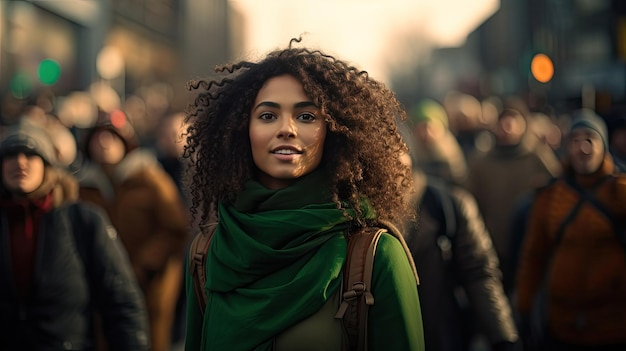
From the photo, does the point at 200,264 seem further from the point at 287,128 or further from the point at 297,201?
the point at 287,128

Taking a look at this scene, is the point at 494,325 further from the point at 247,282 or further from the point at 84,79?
the point at 84,79

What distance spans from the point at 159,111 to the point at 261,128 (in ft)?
54.2

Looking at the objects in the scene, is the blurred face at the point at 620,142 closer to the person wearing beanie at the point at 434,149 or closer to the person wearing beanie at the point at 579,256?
the person wearing beanie at the point at 434,149

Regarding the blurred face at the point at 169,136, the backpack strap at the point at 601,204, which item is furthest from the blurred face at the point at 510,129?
the backpack strap at the point at 601,204

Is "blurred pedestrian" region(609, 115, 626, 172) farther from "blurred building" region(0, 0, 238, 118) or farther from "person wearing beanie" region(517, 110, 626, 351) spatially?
"blurred building" region(0, 0, 238, 118)

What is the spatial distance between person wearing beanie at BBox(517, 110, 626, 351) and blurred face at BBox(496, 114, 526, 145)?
3.53 m

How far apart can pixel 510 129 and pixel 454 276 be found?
4.60 meters

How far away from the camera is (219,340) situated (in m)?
3.48

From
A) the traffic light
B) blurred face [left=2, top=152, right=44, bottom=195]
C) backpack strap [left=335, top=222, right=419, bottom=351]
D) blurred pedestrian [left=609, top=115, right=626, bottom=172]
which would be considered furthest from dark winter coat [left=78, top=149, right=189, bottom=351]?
the traffic light

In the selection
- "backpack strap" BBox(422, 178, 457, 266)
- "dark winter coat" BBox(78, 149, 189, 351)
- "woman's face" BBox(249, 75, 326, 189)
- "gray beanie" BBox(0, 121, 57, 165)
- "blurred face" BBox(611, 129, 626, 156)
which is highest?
"woman's face" BBox(249, 75, 326, 189)

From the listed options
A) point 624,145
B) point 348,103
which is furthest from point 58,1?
point 348,103

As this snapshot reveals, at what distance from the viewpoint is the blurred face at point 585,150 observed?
6785 mm

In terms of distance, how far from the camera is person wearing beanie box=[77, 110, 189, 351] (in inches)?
331

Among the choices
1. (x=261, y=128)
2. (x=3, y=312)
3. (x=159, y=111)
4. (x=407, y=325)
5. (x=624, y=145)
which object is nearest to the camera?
(x=407, y=325)
